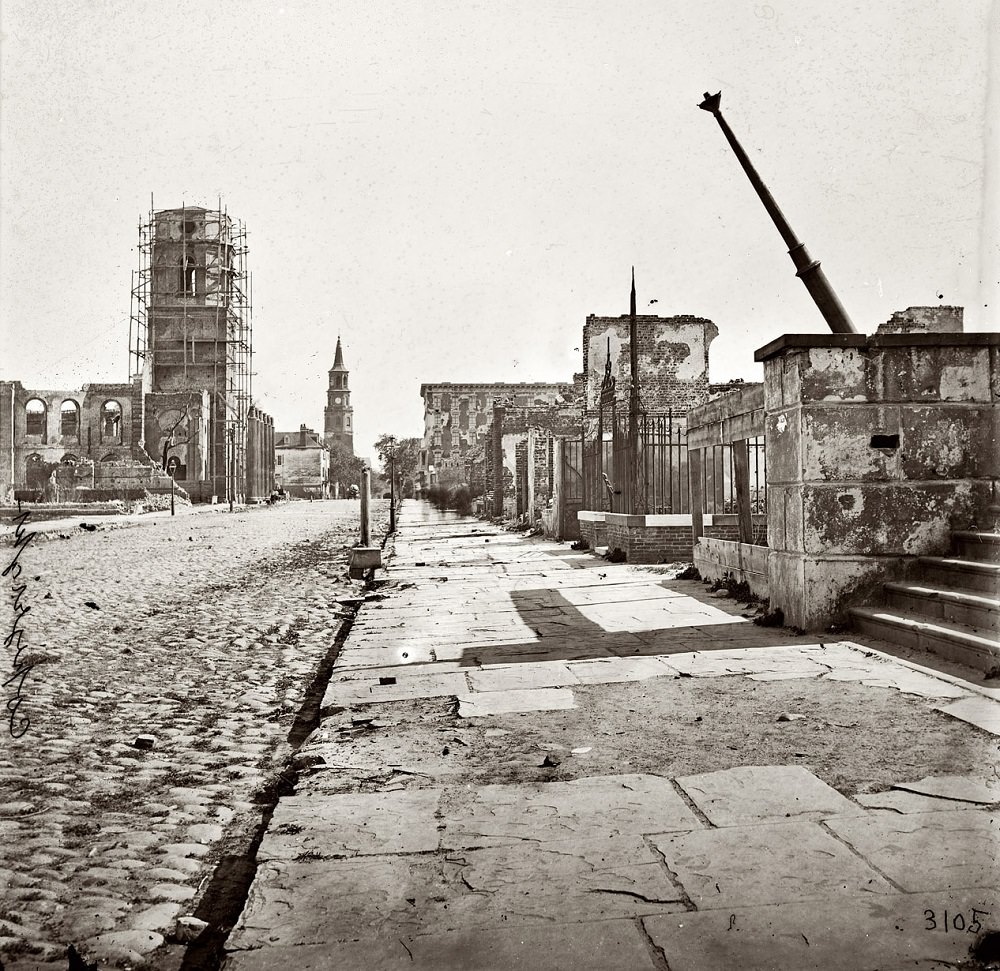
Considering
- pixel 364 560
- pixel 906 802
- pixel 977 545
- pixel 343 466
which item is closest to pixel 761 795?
pixel 906 802

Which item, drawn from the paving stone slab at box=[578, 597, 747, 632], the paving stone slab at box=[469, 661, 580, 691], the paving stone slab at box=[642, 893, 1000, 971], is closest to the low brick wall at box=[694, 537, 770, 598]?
the paving stone slab at box=[578, 597, 747, 632]

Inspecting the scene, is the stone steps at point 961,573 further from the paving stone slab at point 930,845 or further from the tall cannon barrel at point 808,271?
the paving stone slab at point 930,845

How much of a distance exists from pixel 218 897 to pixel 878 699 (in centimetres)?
282

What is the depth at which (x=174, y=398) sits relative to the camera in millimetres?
58438

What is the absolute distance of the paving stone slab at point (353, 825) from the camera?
97.4 inches

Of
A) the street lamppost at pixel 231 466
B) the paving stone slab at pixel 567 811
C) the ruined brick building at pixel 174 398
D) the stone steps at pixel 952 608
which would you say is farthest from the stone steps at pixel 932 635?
the street lamppost at pixel 231 466

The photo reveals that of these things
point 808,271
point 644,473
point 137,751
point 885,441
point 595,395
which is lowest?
point 137,751

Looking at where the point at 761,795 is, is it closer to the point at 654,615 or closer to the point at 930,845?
the point at 930,845

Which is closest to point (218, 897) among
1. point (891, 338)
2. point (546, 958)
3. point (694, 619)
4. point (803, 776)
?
point (546, 958)

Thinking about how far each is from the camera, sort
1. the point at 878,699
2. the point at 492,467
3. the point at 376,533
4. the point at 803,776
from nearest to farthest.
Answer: the point at 803,776 → the point at 878,699 → the point at 376,533 → the point at 492,467

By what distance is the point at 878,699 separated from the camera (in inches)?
150

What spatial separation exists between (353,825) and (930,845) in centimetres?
162

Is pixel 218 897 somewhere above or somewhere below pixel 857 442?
below

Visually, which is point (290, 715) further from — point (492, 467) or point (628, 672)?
point (492, 467)
